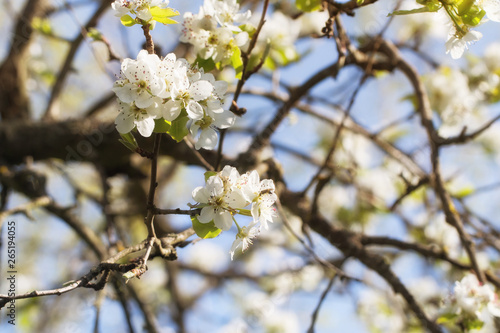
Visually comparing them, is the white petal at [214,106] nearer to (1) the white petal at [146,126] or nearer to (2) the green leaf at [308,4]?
(1) the white petal at [146,126]

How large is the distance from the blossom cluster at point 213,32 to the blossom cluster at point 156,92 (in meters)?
0.18

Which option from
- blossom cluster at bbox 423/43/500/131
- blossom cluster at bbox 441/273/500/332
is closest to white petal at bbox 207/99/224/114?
blossom cluster at bbox 441/273/500/332

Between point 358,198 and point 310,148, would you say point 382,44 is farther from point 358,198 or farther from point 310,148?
point 310,148

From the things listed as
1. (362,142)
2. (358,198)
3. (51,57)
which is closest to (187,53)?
(358,198)

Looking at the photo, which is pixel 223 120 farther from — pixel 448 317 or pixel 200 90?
pixel 448 317

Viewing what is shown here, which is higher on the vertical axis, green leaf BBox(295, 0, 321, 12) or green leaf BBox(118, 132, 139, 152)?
green leaf BBox(295, 0, 321, 12)

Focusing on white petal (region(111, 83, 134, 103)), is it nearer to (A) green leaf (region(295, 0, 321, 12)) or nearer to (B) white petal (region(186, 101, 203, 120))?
(B) white petal (region(186, 101, 203, 120))

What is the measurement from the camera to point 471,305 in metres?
1.21

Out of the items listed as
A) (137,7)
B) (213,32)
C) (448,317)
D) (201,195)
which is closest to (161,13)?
(137,7)

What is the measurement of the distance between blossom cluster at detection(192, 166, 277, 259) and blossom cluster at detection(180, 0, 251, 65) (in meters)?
0.29

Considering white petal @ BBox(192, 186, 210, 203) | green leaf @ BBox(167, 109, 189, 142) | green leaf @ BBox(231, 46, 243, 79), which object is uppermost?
green leaf @ BBox(231, 46, 243, 79)

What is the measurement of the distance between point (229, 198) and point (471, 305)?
0.85 meters

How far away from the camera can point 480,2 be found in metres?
0.81

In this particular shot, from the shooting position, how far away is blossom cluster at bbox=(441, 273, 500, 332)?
121cm
